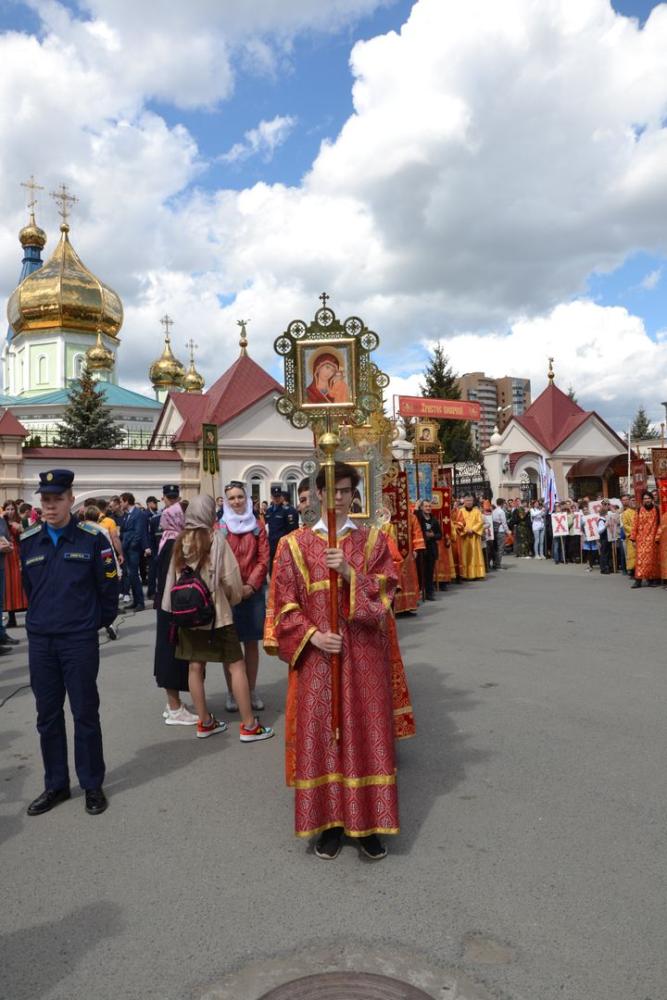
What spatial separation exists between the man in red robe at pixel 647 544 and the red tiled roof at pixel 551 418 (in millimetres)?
19315

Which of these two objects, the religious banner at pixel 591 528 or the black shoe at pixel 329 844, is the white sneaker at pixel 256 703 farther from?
the religious banner at pixel 591 528

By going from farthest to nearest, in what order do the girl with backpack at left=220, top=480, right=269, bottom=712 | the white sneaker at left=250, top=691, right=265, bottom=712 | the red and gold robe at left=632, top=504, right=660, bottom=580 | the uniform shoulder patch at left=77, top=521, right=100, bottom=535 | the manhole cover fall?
the red and gold robe at left=632, top=504, right=660, bottom=580 → the white sneaker at left=250, top=691, right=265, bottom=712 → the girl with backpack at left=220, top=480, right=269, bottom=712 → the uniform shoulder patch at left=77, top=521, right=100, bottom=535 → the manhole cover

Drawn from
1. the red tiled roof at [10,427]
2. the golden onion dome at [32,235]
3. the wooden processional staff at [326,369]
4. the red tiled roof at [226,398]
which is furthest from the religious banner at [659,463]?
the golden onion dome at [32,235]

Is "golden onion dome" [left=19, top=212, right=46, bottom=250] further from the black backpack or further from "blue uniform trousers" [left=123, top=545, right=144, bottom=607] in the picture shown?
the black backpack

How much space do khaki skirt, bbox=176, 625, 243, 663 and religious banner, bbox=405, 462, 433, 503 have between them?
370 inches

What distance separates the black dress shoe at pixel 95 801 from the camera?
412 centimetres

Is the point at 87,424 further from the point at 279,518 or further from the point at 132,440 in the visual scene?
the point at 279,518

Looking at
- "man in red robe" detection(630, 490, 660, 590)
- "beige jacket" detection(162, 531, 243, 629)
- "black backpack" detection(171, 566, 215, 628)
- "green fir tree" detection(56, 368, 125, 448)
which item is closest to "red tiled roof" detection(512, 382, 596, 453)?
"green fir tree" detection(56, 368, 125, 448)

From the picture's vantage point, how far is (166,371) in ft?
167

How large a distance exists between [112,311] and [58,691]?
45706mm

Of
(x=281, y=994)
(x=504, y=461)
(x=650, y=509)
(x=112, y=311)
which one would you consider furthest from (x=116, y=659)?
(x=112, y=311)

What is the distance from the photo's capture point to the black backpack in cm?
484

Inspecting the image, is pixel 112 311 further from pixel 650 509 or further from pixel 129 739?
pixel 129 739

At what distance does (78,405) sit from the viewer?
33625 mm
